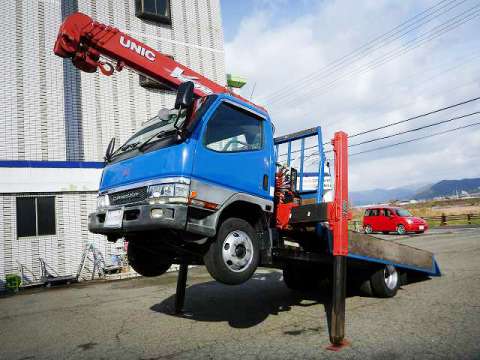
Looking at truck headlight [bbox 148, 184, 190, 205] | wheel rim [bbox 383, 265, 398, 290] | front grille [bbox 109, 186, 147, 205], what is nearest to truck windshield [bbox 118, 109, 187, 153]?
front grille [bbox 109, 186, 147, 205]

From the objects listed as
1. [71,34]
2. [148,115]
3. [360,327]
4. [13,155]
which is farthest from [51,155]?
[360,327]

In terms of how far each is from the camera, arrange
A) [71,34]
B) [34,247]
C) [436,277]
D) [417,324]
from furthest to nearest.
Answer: [34,247], [436,277], [71,34], [417,324]

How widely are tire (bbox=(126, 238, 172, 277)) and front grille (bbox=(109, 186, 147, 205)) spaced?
0.84m

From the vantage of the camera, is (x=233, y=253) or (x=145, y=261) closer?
(x=233, y=253)

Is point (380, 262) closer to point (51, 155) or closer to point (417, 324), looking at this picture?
point (417, 324)

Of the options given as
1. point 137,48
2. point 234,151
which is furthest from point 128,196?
point 137,48

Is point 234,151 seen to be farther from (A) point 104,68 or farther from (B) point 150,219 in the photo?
(A) point 104,68

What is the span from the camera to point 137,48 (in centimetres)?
636

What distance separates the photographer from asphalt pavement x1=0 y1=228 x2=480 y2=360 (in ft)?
15.0

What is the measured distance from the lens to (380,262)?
6797mm

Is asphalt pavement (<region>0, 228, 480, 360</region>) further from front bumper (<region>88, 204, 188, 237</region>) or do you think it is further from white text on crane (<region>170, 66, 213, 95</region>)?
white text on crane (<region>170, 66, 213, 95</region>)

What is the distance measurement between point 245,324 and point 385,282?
9.40 feet

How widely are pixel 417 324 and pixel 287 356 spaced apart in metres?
2.12

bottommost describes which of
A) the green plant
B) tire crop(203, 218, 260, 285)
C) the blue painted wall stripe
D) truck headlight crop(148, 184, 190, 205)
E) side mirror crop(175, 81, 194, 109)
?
the green plant
